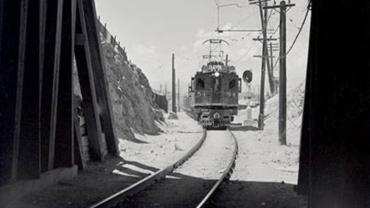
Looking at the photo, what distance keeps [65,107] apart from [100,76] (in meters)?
3.35

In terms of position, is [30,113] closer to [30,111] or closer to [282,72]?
[30,111]

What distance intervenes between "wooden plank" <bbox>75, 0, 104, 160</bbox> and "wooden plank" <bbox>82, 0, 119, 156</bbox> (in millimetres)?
746

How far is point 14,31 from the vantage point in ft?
29.6

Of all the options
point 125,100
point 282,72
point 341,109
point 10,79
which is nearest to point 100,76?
point 10,79

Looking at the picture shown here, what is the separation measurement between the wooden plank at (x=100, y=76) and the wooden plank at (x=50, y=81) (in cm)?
316

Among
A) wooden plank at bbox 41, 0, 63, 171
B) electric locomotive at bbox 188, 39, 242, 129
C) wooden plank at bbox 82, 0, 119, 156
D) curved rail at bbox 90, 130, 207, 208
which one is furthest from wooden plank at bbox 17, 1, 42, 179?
electric locomotive at bbox 188, 39, 242, 129

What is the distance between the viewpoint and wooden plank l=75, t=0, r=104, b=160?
13.0 m

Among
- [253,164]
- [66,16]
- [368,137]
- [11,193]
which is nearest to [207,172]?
[253,164]

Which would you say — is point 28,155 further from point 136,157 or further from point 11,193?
point 136,157

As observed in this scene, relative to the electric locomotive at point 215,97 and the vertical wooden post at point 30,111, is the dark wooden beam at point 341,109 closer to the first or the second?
the vertical wooden post at point 30,111

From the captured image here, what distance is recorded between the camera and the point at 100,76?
48.7 feet

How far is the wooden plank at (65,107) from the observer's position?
11.6 m

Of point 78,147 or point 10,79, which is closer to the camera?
point 10,79

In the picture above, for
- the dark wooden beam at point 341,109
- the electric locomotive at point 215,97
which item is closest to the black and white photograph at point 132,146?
the dark wooden beam at point 341,109
